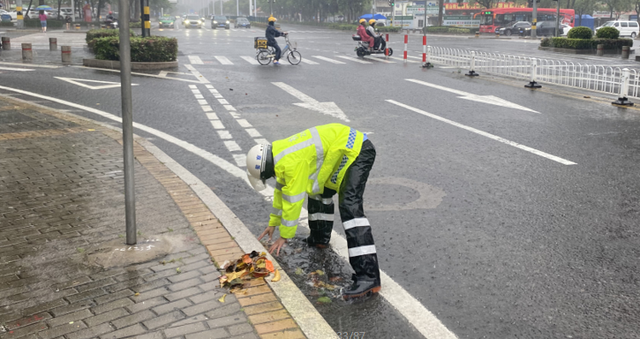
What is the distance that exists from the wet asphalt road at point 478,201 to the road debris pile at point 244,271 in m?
0.28

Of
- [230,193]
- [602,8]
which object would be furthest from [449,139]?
[602,8]

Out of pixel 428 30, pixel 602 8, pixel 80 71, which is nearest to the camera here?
pixel 80 71

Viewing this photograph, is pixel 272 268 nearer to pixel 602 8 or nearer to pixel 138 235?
pixel 138 235

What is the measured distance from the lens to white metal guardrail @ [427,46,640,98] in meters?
15.9

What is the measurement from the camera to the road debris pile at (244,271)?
4570mm

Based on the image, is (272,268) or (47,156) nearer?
(272,268)

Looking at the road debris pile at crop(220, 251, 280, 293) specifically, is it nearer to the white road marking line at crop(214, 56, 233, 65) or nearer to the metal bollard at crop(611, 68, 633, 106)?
the metal bollard at crop(611, 68, 633, 106)

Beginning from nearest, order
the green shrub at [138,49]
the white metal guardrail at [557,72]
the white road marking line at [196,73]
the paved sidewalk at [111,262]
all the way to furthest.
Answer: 1. the paved sidewalk at [111,262]
2. the white metal guardrail at [557,72]
3. the white road marking line at [196,73]
4. the green shrub at [138,49]

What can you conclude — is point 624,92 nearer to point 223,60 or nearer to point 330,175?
point 330,175

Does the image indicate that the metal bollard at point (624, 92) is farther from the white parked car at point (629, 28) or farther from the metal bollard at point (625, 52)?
the white parked car at point (629, 28)

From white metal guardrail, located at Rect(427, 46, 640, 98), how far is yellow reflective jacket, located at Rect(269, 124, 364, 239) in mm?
11195

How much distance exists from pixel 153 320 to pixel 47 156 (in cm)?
528

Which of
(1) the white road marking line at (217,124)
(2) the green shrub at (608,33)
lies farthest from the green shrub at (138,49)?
(2) the green shrub at (608,33)

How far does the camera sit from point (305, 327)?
4.03 meters
